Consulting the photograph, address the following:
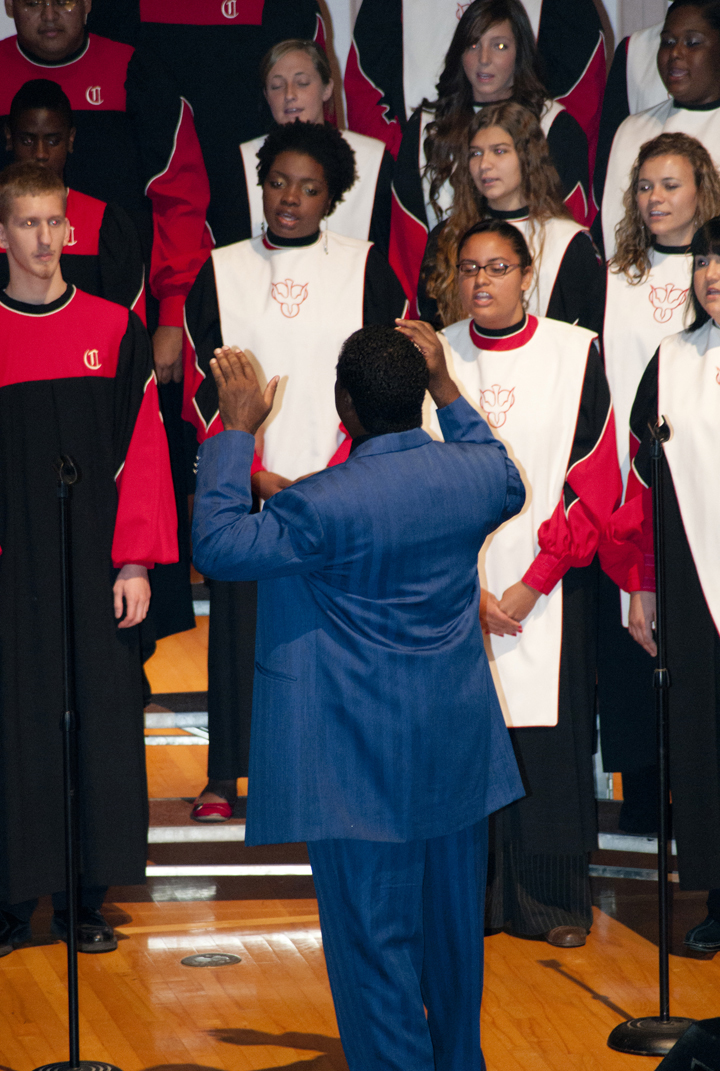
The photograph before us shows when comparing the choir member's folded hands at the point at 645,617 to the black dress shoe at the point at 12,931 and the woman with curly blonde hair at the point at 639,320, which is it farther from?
the black dress shoe at the point at 12,931

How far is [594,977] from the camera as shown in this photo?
3.25 metres

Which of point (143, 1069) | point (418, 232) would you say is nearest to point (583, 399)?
point (418, 232)

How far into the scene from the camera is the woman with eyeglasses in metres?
3.51

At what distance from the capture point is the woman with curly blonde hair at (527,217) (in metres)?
3.84

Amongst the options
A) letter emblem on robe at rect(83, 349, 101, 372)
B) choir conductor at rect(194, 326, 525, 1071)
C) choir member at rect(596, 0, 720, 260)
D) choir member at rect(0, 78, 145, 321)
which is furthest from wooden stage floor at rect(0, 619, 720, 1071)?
choir member at rect(596, 0, 720, 260)

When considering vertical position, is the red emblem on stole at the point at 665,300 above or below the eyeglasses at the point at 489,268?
below

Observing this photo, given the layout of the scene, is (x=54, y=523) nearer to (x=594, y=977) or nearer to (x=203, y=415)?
(x=203, y=415)

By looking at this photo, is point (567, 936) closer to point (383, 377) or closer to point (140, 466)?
point (140, 466)

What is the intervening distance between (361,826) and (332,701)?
0.66ft

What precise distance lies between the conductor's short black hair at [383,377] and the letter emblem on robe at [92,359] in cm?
135

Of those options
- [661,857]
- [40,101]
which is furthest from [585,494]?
[40,101]

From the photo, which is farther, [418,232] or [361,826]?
[418,232]

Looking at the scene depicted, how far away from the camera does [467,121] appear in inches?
162

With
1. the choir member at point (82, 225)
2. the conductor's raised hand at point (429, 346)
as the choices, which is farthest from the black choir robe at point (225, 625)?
the conductor's raised hand at point (429, 346)
